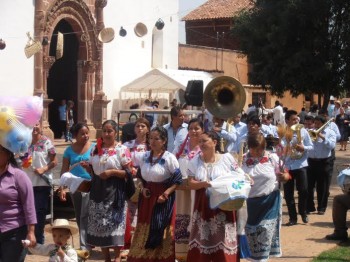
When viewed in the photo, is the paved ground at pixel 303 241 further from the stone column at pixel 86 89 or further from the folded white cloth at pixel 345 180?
the stone column at pixel 86 89

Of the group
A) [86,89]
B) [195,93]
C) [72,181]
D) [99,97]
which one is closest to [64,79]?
[86,89]

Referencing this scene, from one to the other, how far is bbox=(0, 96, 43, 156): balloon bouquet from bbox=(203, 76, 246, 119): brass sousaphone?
3.79 meters

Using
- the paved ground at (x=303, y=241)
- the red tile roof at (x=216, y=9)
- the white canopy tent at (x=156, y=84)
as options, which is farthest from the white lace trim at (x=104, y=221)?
the red tile roof at (x=216, y=9)

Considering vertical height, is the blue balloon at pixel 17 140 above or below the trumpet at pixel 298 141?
above

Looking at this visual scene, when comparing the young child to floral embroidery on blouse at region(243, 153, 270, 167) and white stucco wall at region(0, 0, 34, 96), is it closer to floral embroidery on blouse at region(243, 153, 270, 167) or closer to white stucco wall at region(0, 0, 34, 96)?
floral embroidery on blouse at region(243, 153, 270, 167)

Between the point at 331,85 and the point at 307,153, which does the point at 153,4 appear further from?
the point at 307,153

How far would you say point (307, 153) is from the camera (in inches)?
462

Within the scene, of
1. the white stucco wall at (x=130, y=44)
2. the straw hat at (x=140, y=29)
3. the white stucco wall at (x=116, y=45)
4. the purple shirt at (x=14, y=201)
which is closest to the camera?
the purple shirt at (x=14, y=201)

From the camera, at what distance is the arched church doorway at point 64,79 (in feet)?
88.5

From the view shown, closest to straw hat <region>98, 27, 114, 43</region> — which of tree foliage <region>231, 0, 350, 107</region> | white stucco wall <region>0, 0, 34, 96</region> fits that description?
white stucco wall <region>0, 0, 34, 96</region>

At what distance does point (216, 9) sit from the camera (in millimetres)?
48312

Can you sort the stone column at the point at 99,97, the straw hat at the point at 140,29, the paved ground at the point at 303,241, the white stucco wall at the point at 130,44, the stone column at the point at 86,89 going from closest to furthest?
the paved ground at the point at 303,241, the straw hat at the point at 140,29, the stone column at the point at 86,89, the stone column at the point at 99,97, the white stucco wall at the point at 130,44

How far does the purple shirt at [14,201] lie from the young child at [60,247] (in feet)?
1.11

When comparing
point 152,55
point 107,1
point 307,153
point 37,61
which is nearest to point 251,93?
point 152,55
